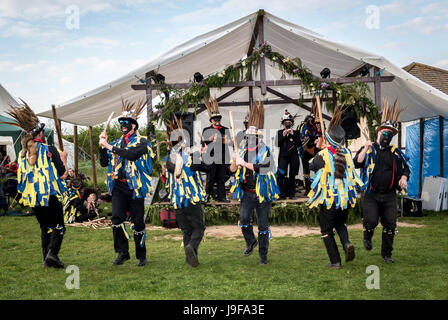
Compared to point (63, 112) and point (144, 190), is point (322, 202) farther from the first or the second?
point (63, 112)

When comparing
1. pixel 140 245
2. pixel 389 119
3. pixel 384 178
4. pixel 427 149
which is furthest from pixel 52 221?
pixel 427 149

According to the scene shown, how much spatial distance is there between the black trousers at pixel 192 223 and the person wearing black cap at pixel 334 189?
1322 mm

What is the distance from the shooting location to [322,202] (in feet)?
15.1

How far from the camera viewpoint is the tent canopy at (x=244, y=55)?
775 centimetres

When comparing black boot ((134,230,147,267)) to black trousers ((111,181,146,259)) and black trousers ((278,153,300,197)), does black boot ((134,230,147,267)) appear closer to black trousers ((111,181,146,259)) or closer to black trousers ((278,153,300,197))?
black trousers ((111,181,146,259))

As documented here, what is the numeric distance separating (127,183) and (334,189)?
2.42m

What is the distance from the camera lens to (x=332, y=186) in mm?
4594

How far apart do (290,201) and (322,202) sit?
3665 millimetres

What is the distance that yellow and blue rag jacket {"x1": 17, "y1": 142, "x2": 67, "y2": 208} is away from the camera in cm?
471

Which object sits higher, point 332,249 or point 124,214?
point 124,214

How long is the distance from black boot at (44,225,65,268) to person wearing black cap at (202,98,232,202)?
3.53 m

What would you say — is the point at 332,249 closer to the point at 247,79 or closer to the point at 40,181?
the point at 40,181

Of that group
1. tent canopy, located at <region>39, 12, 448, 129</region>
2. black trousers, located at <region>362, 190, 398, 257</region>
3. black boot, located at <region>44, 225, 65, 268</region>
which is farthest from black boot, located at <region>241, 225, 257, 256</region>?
tent canopy, located at <region>39, 12, 448, 129</region>

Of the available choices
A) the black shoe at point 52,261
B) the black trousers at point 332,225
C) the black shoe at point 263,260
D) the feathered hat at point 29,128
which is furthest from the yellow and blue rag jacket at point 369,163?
the feathered hat at point 29,128
